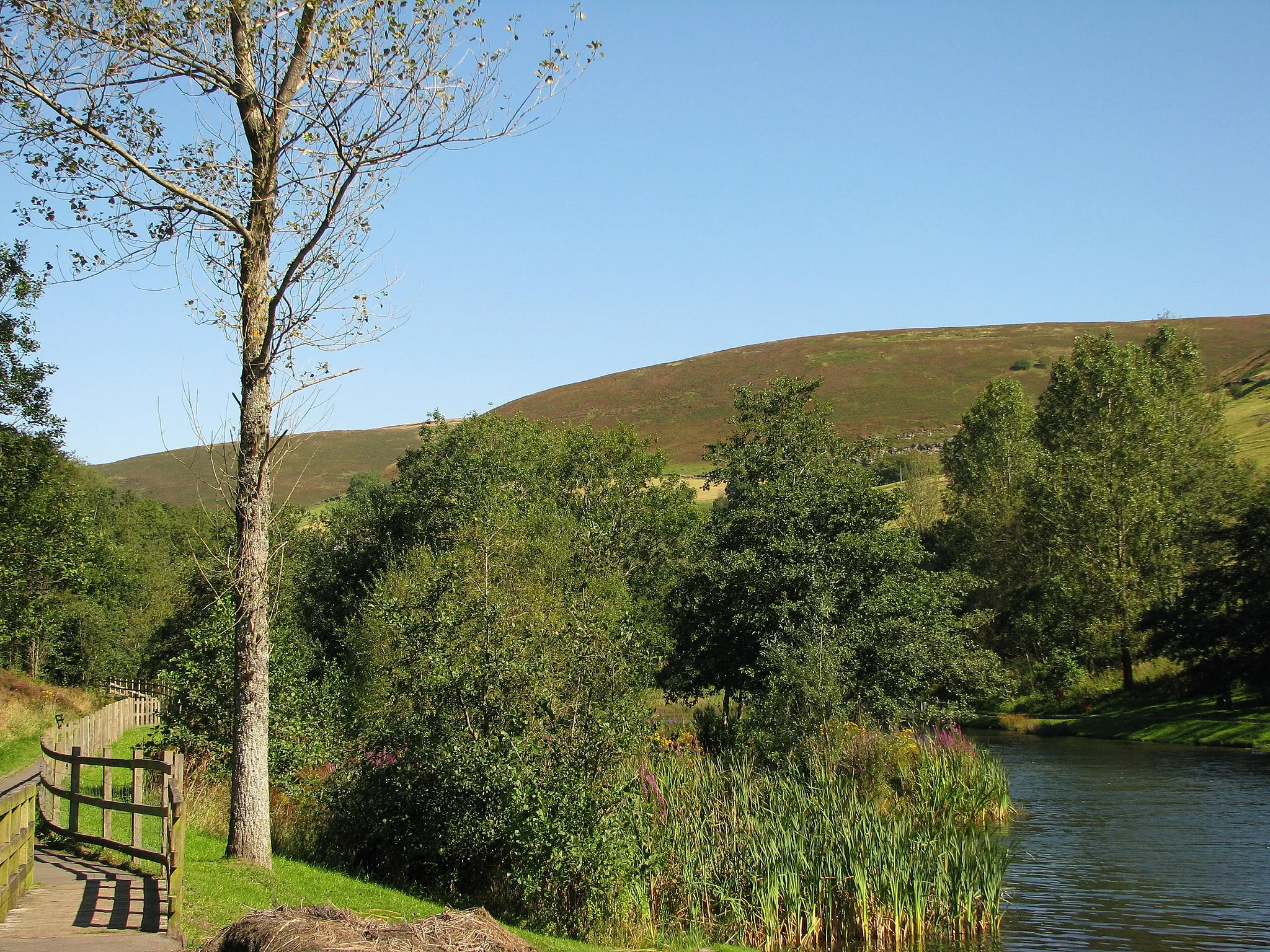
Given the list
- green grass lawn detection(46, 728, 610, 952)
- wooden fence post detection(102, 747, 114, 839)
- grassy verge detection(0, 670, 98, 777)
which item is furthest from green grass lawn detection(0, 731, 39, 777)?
wooden fence post detection(102, 747, 114, 839)

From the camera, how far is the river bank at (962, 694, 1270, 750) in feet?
127

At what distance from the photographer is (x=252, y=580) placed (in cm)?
1402

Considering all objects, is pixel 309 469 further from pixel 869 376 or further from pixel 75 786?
pixel 75 786

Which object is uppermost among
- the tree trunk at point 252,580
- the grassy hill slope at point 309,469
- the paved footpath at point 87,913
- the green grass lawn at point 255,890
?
the grassy hill slope at point 309,469

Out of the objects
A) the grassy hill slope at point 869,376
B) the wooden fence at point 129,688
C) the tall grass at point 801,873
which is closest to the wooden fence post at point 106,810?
the tall grass at point 801,873

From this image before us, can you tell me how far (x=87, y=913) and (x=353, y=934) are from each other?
4905mm

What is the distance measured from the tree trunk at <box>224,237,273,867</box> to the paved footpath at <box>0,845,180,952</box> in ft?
5.01

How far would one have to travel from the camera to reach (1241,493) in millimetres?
55438

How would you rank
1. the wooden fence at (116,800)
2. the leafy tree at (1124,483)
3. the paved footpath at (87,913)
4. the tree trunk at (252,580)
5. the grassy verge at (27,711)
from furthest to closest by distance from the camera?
the leafy tree at (1124,483) → the grassy verge at (27,711) → the tree trunk at (252,580) → the wooden fence at (116,800) → the paved footpath at (87,913)

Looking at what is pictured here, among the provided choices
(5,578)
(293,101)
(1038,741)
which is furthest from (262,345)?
(1038,741)

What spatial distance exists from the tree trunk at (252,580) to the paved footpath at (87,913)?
1.53m

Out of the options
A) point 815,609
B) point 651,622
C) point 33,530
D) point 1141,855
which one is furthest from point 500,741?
point 651,622

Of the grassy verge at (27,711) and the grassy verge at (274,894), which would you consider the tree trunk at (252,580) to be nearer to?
the grassy verge at (274,894)

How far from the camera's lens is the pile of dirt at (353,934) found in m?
7.69
